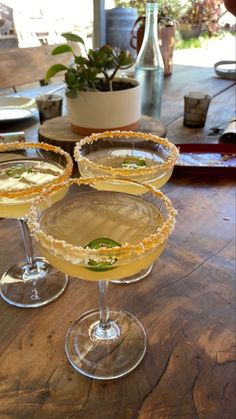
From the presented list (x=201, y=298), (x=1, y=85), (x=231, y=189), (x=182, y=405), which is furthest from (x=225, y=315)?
(x=1, y=85)

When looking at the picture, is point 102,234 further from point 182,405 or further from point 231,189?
point 231,189

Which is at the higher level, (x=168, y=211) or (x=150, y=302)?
(x=168, y=211)

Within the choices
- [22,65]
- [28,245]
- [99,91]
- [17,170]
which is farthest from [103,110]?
[22,65]

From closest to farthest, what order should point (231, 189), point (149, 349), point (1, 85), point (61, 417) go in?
point (61, 417) < point (149, 349) < point (231, 189) < point (1, 85)

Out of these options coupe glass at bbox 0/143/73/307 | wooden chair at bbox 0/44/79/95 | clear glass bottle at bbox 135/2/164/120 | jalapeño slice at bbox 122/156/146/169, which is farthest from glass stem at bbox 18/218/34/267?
wooden chair at bbox 0/44/79/95

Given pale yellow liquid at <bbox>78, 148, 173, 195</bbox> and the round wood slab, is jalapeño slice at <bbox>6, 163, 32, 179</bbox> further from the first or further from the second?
the round wood slab

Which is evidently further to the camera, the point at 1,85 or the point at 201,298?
the point at 1,85

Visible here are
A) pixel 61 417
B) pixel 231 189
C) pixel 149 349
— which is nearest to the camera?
pixel 61 417
